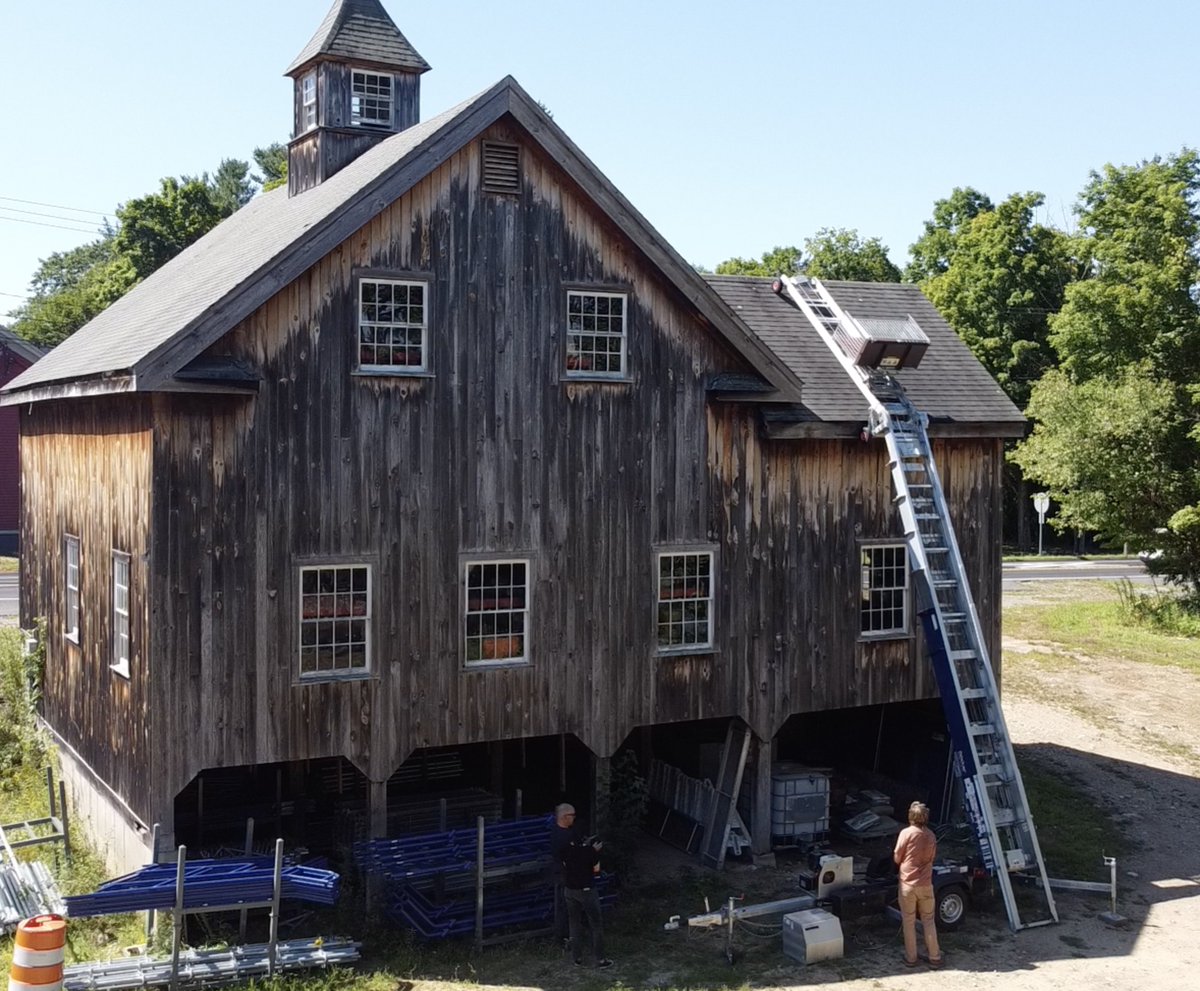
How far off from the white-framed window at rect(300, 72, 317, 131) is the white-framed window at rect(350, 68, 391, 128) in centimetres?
73

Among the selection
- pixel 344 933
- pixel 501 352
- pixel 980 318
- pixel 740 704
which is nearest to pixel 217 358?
pixel 501 352

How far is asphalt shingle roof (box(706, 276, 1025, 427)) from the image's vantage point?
20.6 metres

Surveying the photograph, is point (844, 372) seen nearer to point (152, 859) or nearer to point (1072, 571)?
point (152, 859)

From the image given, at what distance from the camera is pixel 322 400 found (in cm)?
1634

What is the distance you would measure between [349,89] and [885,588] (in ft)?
42.3

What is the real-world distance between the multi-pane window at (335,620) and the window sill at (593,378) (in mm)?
3815

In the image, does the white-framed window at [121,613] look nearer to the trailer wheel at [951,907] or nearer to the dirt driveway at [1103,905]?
the dirt driveway at [1103,905]

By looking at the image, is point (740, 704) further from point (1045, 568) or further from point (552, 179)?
point (1045, 568)

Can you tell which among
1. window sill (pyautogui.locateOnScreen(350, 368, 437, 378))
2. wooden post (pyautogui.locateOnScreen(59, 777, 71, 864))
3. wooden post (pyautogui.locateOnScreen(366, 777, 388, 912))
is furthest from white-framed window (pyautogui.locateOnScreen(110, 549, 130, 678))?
window sill (pyautogui.locateOnScreen(350, 368, 437, 378))

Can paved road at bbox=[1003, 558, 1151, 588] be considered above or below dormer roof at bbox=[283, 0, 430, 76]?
below

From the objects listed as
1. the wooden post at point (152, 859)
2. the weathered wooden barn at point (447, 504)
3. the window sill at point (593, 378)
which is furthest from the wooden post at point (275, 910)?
the window sill at point (593, 378)

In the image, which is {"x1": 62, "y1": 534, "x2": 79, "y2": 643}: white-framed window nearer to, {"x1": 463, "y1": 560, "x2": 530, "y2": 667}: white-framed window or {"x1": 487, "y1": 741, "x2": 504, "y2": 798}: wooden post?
{"x1": 463, "y1": 560, "x2": 530, "y2": 667}: white-framed window

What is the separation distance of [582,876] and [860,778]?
30.9 feet

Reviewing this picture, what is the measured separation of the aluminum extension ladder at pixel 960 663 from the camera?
17.1 meters
